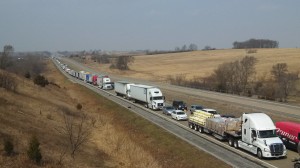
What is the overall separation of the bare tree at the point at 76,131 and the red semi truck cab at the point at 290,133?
55.7 feet

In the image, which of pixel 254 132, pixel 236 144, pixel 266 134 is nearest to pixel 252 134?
pixel 254 132

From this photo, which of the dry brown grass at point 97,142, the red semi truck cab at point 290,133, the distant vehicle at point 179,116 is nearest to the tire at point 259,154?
→ the red semi truck cab at point 290,133

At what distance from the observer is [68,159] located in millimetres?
24125

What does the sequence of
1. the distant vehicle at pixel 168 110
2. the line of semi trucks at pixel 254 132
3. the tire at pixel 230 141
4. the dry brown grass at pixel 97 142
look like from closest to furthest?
1. the dry brown grass at pixel 97 142
2. the line of semi trucks at pixel 254 132
3. the tire at pixel 230 141
4. the distant vehicle at pixel 168 110

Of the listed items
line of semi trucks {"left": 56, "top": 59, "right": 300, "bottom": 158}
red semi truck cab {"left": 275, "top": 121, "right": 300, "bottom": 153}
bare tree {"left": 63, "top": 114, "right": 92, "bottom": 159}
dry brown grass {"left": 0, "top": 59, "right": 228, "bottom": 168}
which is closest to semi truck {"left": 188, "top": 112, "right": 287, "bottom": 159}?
line of semi trucks {"left": 56, "top": 59, "right": 300, "bottom": 158}

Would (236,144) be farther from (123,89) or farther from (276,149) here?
(123,89)

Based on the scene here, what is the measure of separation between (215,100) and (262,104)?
8.87 m

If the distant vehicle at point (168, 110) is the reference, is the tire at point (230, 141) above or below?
above

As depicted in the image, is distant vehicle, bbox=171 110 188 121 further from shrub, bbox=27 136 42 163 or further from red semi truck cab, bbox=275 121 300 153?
shrub, bbox=27 136 42 163

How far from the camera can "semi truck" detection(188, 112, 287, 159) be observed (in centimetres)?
2852

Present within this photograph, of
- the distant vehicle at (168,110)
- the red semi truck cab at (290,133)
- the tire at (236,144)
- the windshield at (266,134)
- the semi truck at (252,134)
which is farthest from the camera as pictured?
the distant vehicle at (168,110)

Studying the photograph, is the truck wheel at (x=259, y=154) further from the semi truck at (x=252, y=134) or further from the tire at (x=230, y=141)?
the tire at (x=230, y=141)

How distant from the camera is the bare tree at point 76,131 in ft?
89.9

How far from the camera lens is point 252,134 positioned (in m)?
30.1
